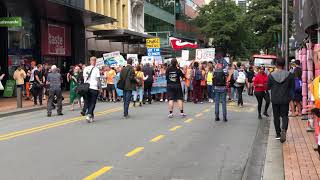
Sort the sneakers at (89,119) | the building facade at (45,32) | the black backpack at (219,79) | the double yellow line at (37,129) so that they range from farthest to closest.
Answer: the building facade at (45,32) → the black backpack at (219,79) → the sneakers at (89,119) → the double yellow line at (37,129)

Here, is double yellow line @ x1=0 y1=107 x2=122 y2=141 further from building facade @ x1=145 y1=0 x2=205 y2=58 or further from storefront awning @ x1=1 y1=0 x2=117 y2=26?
building facade @ x1=145 y1=0 x2=205 y2=58

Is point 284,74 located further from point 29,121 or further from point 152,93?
point 152,93

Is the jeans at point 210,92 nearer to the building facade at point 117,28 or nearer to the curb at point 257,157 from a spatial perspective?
the curb at point 257,157

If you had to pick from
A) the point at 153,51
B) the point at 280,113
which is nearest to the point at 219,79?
the point at 280,113

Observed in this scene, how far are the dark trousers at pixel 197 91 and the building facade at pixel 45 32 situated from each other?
7696mm

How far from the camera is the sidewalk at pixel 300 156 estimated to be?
8.06 meters

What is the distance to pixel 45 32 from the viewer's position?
1330 inches

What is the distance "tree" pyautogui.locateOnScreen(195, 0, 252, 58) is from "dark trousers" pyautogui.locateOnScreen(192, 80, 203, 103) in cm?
4535

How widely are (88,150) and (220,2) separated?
2585 inches

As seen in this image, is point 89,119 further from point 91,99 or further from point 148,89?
point 148,89

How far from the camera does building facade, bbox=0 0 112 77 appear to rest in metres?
29.4

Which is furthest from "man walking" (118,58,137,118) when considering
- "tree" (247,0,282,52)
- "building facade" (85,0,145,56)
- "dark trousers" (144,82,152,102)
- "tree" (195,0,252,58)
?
"tree" (195,0,252,58)

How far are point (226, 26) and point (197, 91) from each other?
47569 millimetres

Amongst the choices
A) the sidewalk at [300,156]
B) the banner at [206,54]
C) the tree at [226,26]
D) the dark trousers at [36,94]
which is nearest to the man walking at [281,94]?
the sidewalk at [300,156]
